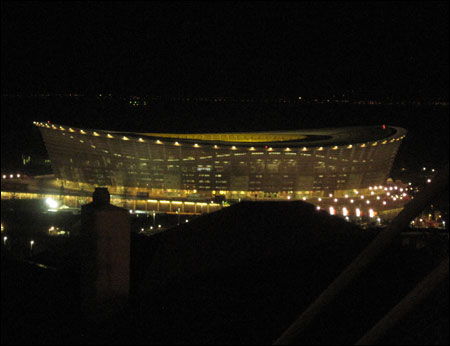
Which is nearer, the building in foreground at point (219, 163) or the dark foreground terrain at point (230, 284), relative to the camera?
the dark foreground terrain at point (230, 284)

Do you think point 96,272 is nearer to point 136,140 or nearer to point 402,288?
point 402,288

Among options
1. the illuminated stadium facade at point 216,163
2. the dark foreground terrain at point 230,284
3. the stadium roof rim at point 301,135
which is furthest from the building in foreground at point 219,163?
the dark foreground terrain at point 230,284

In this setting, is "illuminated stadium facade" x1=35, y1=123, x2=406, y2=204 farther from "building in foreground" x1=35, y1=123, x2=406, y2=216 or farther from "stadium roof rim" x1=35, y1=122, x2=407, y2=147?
"stadium roof rim" x1=35, y1=122, x2=407, y2=147

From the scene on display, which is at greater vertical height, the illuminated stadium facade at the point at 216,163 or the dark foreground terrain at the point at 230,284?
the illuminated stadium facade at the point at 216,163

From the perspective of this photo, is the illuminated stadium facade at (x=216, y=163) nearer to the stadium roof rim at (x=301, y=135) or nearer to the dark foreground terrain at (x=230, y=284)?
the stadium roof rim at (x=301, y=135)

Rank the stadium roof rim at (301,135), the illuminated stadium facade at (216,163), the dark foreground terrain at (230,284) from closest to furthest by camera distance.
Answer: the dark foreground terrain at (230,284) < the illuminated stadium facade at (216,163) < the stadium roof rim at (301,135)

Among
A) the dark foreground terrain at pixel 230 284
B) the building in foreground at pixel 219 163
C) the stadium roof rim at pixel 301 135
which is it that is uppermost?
the stadium roof rim at pixel 301 135

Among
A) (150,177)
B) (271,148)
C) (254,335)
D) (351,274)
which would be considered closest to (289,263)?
(254,335)
